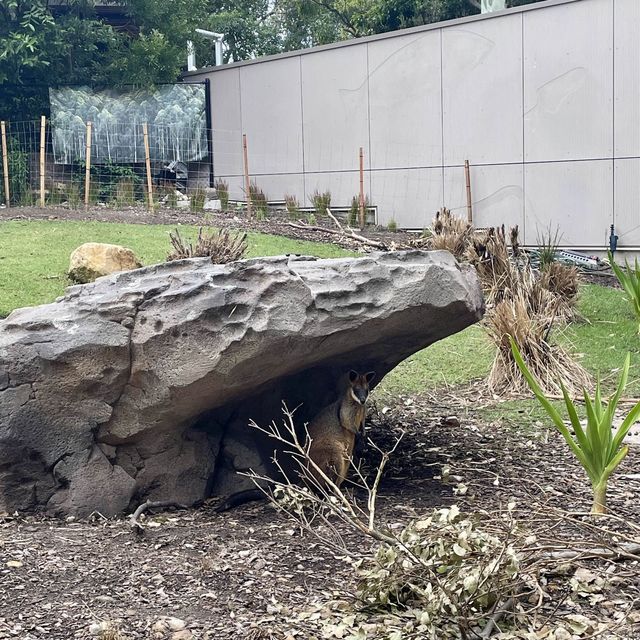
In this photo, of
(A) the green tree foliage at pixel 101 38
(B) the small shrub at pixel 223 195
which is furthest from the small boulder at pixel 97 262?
(A) the green tree foliage at pixel 101 38

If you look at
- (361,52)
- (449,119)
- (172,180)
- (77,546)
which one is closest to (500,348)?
(77,546)

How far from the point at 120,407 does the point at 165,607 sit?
55.6 inches

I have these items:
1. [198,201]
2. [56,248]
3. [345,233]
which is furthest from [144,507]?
[198,201]

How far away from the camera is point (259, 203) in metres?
18.0

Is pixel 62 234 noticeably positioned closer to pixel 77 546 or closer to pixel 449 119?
pixel 449 119

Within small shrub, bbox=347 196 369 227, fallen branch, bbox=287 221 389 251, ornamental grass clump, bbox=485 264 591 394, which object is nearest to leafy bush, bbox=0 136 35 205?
fallen branch, bbox=287 221 389 251

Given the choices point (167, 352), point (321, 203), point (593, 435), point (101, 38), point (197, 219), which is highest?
point (101, 38)

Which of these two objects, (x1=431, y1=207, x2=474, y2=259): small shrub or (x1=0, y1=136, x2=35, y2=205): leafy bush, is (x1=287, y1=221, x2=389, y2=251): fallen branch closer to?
(x1=431, y1=207, x2=474, y2=259): small shrub

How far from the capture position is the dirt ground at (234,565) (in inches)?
137

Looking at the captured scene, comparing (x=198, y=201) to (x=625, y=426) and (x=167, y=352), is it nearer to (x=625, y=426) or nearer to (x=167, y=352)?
(x=167, y=352)

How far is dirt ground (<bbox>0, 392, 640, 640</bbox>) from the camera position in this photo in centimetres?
348

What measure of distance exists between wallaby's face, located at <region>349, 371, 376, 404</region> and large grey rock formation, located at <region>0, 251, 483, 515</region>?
170 millimetres

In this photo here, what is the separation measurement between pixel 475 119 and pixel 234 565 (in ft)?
45.3

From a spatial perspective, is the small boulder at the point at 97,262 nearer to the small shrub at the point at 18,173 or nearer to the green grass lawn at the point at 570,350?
the green grass lawn at the point at 570,350
